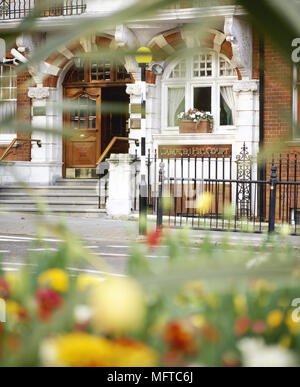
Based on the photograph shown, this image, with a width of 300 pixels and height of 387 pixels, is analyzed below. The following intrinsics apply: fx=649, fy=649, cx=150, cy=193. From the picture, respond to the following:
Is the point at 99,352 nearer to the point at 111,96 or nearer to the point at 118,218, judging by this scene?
the point at 118,218

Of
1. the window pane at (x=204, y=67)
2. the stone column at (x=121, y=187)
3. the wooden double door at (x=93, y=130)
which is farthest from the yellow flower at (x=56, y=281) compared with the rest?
the wooden double door at (x=93, y=130)

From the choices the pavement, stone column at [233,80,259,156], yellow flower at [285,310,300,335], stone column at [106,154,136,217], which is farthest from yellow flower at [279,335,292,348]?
stone column at [233,80,259,156]

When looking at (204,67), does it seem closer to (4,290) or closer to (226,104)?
(226,104)

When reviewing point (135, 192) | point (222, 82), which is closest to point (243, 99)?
point (222, 82)

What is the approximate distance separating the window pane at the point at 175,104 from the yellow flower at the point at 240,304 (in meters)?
15.3

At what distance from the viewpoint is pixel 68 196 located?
1588cm

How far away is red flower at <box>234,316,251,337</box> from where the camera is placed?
0.91 metres

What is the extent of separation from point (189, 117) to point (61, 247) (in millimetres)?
14534

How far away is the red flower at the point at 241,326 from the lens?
906mm

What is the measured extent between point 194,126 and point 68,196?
3509mm

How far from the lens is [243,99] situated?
15.2 metres

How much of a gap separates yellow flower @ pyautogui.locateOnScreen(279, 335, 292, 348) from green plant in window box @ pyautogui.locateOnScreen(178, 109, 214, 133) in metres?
14.6

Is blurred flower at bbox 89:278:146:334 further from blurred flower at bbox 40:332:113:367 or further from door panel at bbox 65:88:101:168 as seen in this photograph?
door panel at bbox 65:88:101:168
